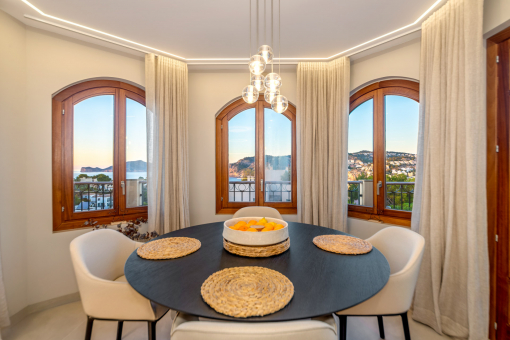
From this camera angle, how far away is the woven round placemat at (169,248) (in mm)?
1342

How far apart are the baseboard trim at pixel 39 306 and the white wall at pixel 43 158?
0.13 feet

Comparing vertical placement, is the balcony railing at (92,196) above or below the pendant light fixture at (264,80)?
below

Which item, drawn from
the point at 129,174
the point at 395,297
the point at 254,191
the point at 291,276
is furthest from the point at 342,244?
the point at 129,174

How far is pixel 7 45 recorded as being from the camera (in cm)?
205

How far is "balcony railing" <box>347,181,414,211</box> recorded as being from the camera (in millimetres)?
2625

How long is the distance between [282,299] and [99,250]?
136 cm

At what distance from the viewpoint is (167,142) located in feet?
9.50

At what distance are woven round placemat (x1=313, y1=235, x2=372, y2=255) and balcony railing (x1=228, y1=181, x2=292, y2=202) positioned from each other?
1.68 m

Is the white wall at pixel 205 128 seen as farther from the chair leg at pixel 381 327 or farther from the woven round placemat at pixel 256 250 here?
the woven round placemat at pixel 256 250

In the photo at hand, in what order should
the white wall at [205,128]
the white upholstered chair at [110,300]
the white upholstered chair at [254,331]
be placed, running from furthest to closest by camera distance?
the white wall at [205,128] < the white upholstered chair at [110,300] < the white upholstered chair at [254,331]

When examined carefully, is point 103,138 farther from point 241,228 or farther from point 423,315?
point 423,315

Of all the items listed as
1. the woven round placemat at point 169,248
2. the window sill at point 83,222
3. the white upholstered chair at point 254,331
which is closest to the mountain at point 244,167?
the window sill at point 83,222

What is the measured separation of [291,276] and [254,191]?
234cm

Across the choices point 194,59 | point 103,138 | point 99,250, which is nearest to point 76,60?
point 103,138
